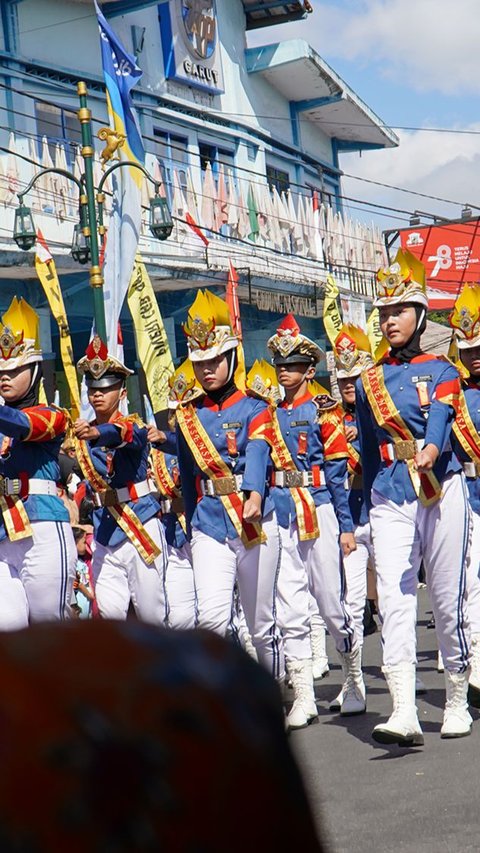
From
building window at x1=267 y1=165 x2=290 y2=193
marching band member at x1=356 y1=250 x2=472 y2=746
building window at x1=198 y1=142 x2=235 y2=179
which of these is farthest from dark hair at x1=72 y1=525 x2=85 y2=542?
building window at x1=267 y1=165 x2=290 y2=193

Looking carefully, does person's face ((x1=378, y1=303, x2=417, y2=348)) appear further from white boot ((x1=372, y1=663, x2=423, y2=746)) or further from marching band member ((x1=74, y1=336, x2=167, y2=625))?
marching band member ((x1=74, y1=336, x2=167, y2=625))

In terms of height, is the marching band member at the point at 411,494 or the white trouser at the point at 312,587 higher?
the marching band member at the point at 411,494

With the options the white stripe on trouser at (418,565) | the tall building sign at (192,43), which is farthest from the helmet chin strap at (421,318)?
the tall building sign at (192,43)

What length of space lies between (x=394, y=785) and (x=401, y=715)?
756 millimetres

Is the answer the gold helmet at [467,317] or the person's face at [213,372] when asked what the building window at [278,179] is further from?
the person's face at [213,372]

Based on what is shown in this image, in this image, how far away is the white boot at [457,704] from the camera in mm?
7016

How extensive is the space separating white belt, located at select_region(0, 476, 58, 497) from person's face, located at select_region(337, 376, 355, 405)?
11.7ft

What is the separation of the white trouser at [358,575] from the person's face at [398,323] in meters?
2.28

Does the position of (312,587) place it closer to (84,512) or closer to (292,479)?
(292,479)

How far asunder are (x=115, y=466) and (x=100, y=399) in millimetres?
414

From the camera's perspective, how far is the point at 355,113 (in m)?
38.8

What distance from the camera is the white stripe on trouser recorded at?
6859mm

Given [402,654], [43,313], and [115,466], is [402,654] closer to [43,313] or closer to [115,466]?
→ [115,466]

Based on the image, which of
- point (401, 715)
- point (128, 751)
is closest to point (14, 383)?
point (401, 715)
